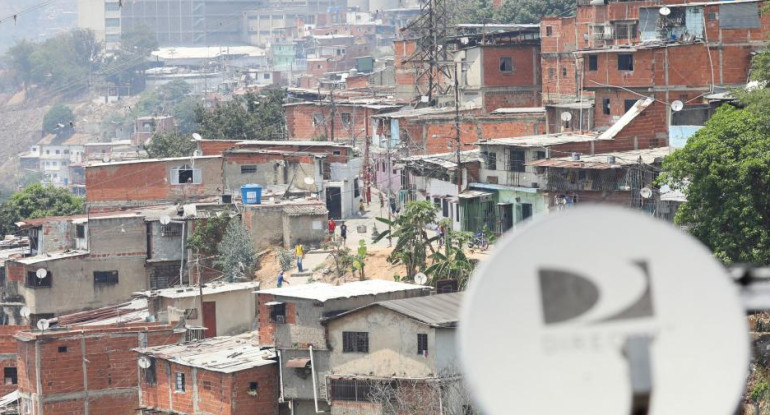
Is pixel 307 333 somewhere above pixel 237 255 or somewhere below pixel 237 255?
below

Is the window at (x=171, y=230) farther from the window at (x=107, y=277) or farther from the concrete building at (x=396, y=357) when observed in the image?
the concrete building at (x=396, y=357)

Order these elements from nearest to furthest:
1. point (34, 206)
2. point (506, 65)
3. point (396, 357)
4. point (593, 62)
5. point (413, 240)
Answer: point (396, 357) < point (413, 240) < point (593, 62) < point (506, 65) < point (34, 206)

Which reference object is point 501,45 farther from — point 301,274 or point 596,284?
point 596,284

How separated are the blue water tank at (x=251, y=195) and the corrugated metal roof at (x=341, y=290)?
423 inches

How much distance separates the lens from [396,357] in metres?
24.4

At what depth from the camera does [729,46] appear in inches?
1369

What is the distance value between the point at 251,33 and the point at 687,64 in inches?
4822

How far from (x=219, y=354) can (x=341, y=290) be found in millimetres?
2611

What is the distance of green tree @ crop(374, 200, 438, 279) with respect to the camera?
101ft

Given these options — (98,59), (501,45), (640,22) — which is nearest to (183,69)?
(98,59)

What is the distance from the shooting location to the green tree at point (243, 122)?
57812 mm

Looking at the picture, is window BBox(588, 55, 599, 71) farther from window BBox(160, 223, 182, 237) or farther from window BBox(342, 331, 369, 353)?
window BBox(342, 331, 369, 353)

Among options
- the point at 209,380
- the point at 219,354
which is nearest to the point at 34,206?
the point at 219,354

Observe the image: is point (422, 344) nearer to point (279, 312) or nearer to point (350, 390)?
point (350, 390)
